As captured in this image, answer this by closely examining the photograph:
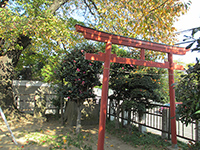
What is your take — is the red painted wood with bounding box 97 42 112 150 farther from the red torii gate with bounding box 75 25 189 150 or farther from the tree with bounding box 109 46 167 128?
the tree with bounding box 109 46 167 128

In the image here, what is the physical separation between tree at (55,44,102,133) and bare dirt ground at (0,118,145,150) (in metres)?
0.60

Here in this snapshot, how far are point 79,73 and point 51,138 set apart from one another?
7.81ft

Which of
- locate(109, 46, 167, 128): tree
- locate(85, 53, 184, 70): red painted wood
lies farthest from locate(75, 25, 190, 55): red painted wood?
locate(109, 46, 167, 128): tree

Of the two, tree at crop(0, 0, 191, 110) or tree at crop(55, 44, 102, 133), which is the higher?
tree at crop(0, 0, 191, 110)

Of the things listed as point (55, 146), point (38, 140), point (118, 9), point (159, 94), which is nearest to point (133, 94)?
point (159, 94)

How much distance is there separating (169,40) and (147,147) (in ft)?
17.3

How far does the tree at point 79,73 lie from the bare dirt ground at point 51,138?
0.60 meters

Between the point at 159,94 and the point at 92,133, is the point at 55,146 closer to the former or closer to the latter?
the point at 92,133

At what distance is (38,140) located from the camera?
4.62 m

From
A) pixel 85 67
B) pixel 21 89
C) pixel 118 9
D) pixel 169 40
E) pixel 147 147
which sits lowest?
pixel 147 147

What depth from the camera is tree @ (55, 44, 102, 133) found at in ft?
17.4

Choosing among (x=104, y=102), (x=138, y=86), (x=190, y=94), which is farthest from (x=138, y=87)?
(x=190, y=94)

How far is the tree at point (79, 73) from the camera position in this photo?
5297mm

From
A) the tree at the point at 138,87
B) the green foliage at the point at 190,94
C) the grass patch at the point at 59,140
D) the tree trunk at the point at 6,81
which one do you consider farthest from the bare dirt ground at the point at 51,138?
the green foliage at the point at 190,94
